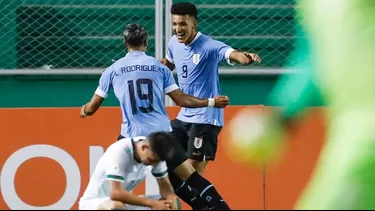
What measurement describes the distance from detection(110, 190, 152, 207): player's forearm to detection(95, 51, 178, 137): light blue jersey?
114 cm

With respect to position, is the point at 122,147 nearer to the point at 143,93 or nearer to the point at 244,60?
the point at 143,93

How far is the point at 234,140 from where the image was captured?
847 cm

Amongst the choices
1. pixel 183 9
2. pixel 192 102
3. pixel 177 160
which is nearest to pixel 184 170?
pixel 177 160

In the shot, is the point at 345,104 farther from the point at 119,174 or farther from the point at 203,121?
the point at 203,121

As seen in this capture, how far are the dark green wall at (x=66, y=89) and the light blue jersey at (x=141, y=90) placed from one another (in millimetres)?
1854

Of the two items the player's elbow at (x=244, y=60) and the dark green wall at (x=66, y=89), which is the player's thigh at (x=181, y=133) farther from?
the dark green wall at (x=66, y=89)

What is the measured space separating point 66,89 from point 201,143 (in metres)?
1.93

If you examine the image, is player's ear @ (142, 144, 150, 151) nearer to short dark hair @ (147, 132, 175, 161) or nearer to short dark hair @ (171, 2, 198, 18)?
short dark hair @ (147, 132, 175, 161)

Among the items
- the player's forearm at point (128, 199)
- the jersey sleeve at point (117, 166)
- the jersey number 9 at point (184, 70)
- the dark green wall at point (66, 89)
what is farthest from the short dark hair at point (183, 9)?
the player's forearm at point (128, 199)

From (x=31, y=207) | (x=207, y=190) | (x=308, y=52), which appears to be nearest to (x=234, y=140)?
(x=207, y=190)

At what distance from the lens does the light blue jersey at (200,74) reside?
8.14 m

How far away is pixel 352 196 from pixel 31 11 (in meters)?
4.84

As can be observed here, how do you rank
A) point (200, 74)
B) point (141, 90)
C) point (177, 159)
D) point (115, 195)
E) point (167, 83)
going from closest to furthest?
point (115, 195) < point (177, 159) < point (141, 90) < point (167, 83) < point (200, 74)

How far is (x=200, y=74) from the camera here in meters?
8.17
